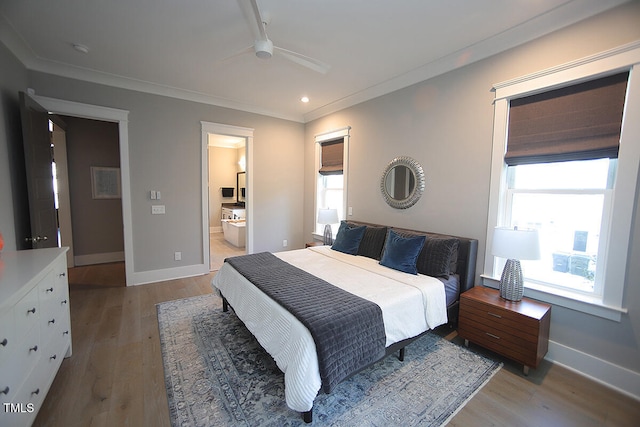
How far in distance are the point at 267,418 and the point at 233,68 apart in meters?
3.49

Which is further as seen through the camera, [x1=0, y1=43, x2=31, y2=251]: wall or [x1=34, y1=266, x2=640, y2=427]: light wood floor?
[x1=0, y1=43, x2=31, y2=251]: wall

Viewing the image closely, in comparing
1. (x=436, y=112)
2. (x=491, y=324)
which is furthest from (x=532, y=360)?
(x=436, y=112)

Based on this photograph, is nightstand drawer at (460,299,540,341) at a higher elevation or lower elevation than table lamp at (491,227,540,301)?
lower

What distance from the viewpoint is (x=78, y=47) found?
273cm

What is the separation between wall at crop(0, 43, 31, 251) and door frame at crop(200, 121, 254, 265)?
1928 millimetres

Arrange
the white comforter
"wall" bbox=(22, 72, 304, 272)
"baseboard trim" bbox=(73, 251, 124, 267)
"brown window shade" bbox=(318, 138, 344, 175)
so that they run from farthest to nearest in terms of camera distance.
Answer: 1. "baseboard trim" bbox=(73, 251, 124, 267)
2. "brown window shade" bbox=(318, 138, 344, 175)
3. "wall" bbox=(22, 72, 304, 272)
4. the white comforter

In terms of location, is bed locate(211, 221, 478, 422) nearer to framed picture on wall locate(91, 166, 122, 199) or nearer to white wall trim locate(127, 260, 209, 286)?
white wall trim locate(127, 260, 209, 286)

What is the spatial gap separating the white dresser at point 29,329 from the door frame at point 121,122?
1.81 meters

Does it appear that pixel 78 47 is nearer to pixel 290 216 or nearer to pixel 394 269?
pixel 290 216

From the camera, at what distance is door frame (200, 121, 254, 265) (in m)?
4.21

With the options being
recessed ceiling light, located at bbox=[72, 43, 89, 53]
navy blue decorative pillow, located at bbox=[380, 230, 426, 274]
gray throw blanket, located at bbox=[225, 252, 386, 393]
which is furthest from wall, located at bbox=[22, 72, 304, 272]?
navy blue decorative pillow, located at bbox=[380, 230, 426, 274]

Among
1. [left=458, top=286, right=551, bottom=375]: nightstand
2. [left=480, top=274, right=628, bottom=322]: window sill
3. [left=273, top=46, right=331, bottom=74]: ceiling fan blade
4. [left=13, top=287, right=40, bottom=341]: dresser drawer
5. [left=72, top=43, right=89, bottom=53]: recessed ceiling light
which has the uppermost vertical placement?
[left=72, top=43, right=89, bottom=53]: recessed ceiling light

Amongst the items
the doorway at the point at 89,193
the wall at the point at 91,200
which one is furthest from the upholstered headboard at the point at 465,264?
the wall at the point at 91,200

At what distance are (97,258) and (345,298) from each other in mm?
5202
